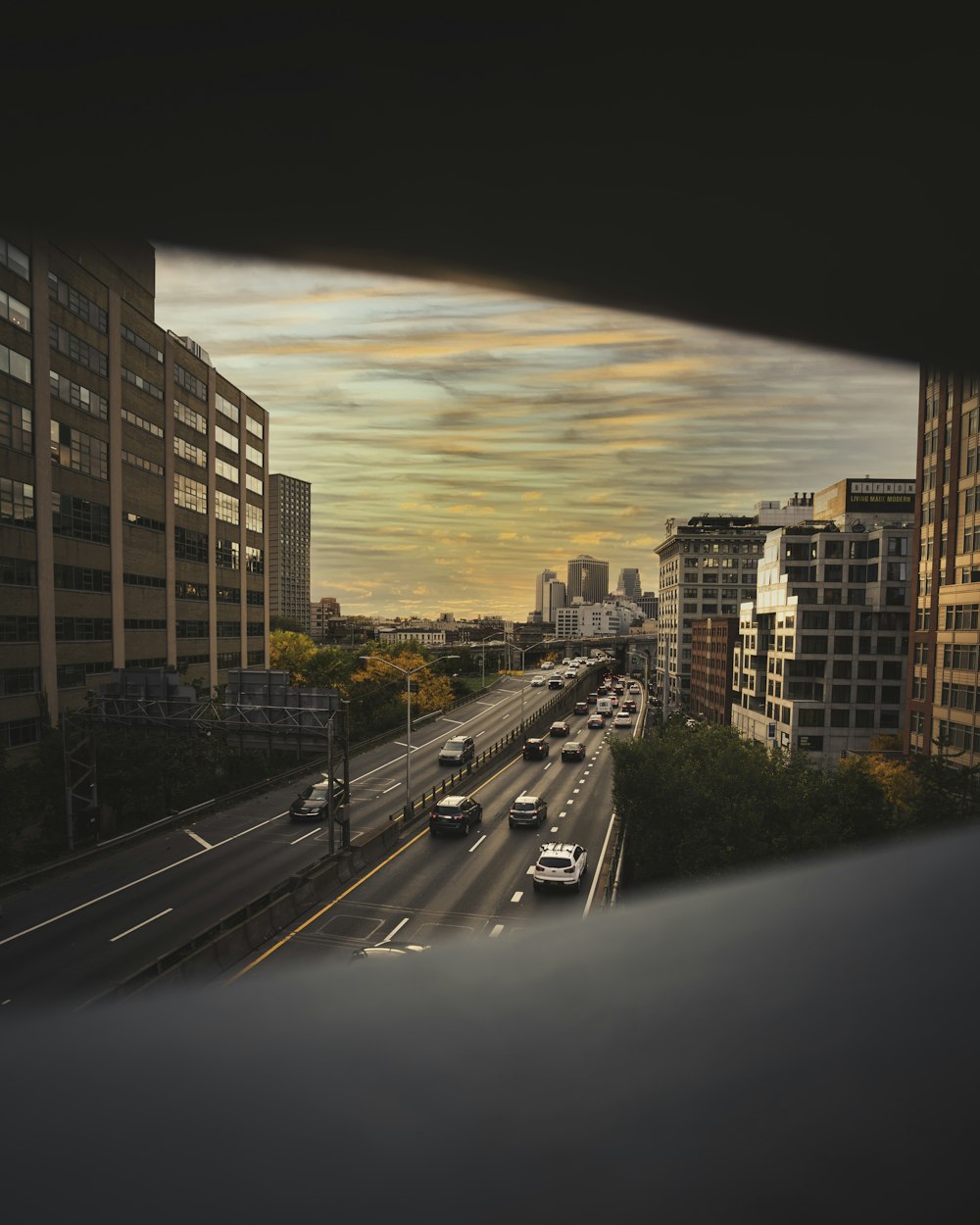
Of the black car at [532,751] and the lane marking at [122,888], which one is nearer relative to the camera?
the lane marking at [122,888]

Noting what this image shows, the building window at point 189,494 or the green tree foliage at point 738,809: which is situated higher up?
the building window at point 189,494

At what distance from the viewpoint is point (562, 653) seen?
180000 mm

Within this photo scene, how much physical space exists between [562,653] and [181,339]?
140023 millimetres

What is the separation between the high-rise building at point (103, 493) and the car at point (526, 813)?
1876 centimetres

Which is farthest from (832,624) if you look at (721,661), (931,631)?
(721,661)

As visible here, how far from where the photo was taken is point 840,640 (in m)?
47.8

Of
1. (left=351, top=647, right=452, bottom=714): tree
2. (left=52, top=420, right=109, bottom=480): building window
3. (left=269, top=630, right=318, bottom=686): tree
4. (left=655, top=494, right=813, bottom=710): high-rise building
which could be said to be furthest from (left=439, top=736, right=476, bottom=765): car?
(left=655, top=494, right=813, bottom=710): high-rise building

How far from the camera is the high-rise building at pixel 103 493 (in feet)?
95.6

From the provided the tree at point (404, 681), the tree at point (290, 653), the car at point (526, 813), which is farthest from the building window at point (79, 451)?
the tree at point (404, 681)

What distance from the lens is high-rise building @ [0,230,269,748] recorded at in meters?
29.1

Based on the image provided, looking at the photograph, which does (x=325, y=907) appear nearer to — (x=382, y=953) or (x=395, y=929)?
(x=395, y=929)

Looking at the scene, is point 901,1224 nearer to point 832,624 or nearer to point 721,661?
point 832,624

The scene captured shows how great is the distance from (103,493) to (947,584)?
128ft

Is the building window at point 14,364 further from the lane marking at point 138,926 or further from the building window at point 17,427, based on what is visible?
the lane marking at point 138,926
